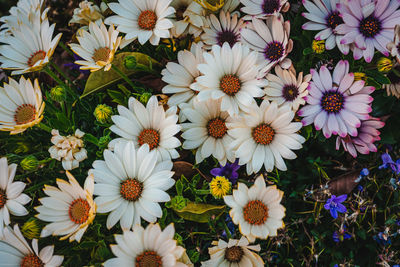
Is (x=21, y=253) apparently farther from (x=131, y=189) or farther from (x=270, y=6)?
(x=270, y=6)

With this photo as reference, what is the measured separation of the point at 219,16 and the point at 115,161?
0.76 m

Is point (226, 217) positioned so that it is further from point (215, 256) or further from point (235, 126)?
point (235, 126)

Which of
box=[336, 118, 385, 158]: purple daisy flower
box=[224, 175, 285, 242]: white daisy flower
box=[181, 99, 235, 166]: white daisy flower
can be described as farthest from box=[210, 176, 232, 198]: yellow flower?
box=[336, 118, 385, 158]: purple daisy flower

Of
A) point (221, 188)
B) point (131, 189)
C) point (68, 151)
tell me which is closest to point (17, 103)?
point (68, 151)

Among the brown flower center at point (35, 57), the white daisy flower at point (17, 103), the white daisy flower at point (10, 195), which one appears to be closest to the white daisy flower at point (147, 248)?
the white daisy flower at point (10, 195)

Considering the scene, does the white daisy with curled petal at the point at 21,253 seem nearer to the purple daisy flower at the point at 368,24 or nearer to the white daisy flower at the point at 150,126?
the white daisy flower at the point at 150,126

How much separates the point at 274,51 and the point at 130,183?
77 cm

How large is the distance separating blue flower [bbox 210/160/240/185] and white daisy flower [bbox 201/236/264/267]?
0.82 ft

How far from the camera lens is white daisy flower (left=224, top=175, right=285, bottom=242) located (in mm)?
1157

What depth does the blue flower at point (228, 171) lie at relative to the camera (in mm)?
1379

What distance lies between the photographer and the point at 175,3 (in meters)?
1.52

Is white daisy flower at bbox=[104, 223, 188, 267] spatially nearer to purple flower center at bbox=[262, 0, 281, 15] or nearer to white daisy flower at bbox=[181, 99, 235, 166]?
white daisy flower at bbox=[181, 99, 235, 166]

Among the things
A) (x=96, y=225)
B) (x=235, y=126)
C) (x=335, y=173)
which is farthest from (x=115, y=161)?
(x=335, y=173)

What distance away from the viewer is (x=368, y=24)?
4.31 feet
